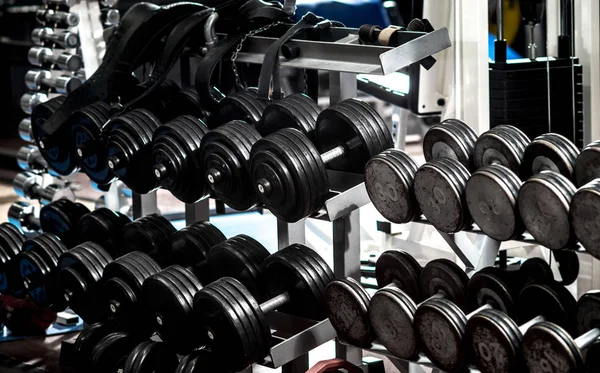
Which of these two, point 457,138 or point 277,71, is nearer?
point 457,138

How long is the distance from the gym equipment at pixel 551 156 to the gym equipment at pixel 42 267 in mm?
1582

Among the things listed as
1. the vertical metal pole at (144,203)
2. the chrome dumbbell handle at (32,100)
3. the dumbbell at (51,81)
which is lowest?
the vertical metal pole at (144,203)

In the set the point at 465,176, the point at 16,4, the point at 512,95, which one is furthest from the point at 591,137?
the point at 16,4

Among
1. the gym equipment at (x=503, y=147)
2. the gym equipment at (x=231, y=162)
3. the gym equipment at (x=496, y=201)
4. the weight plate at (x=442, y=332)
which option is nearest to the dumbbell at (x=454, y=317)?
the weight plate at (x=442, y=332)

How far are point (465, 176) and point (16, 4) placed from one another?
20.2 feet

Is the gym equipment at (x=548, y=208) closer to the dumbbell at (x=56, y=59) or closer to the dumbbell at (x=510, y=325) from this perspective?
the dumbbell at (x=510, y=325)

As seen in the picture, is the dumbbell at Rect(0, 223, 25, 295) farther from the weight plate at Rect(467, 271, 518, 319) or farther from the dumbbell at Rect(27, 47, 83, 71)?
the weight plate at Rect(467, 271, 518, 319)

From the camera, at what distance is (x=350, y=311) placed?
2133 mm

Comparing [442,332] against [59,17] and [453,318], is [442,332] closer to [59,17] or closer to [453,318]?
[453,318]

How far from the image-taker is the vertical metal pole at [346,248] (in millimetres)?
2270

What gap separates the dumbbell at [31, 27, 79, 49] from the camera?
3.72 metres

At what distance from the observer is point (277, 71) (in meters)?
2.38

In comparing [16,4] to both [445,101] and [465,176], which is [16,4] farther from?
[465,176]

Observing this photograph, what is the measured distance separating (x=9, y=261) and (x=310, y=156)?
4.62ft
